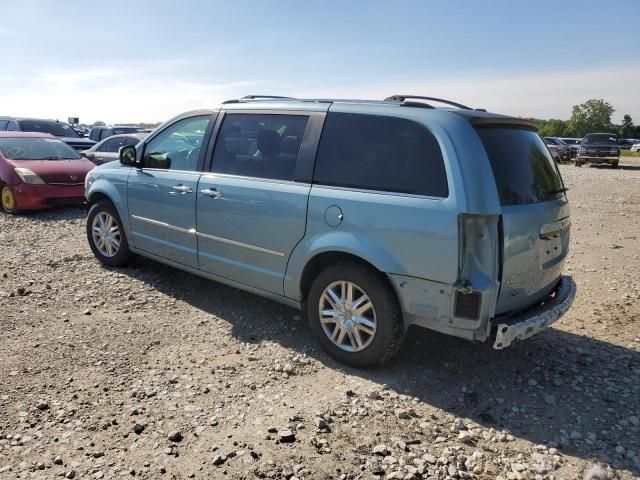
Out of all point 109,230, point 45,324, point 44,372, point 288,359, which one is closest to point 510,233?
point 288,359

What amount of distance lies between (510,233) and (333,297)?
133 cm

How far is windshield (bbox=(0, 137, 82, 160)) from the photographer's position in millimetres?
10297

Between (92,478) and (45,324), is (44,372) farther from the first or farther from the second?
(92,478)

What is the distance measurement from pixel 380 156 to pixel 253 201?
1.17 m

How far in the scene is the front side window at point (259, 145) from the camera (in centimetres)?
422

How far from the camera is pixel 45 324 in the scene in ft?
15.1

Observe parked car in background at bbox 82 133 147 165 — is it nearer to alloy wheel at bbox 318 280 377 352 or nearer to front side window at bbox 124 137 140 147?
front side window at bbox 124 137 140 147

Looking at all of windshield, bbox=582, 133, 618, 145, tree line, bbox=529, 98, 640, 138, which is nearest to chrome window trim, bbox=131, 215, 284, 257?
windshield, bbox=582, 133, 618, 145

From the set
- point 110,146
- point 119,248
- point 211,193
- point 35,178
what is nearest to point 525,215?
point 211,193

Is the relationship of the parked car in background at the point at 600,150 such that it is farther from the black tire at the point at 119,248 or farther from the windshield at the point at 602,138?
the black tire at the point at 119,248

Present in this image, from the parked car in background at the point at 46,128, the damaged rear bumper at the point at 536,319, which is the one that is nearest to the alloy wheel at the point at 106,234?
the damaged rear bumper at the point at 536,319

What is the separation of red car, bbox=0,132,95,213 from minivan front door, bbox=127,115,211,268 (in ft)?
16.2

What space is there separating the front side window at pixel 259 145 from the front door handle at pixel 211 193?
19cm

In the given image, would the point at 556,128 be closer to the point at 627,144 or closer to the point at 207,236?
the point at 627,144
